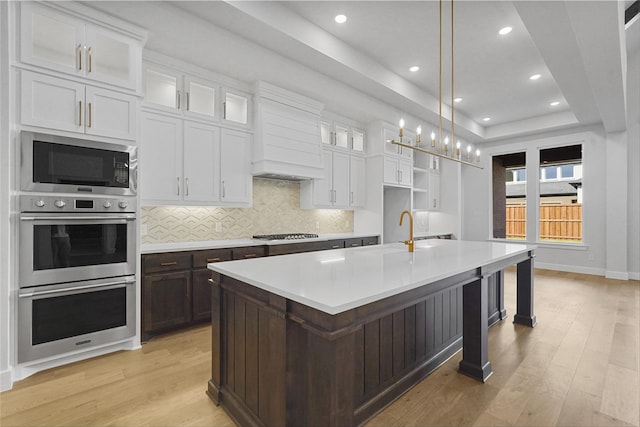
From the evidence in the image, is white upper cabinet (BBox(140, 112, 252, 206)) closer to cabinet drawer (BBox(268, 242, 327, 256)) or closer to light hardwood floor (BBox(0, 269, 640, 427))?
cabinet drawer (BBox(268, 242, 327, 256))

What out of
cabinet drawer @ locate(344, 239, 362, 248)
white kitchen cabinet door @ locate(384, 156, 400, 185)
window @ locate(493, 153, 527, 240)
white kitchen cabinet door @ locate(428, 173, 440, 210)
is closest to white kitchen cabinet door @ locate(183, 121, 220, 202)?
cabinet drawer @ locate(344, 239, 362, 248)

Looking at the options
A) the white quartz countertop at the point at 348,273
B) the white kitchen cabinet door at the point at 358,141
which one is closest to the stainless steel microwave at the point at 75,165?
the white quartz countertop at the point at 348,273

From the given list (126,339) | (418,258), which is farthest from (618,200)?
(126,339)

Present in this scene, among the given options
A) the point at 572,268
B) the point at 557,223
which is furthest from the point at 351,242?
the point at 557,223

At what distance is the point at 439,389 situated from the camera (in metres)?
2.13

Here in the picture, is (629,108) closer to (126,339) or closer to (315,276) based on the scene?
(315,276)

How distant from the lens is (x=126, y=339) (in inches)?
106

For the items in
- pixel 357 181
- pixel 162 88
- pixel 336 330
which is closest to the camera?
pixel 336 330

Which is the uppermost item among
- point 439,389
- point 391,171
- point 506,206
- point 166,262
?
point 391,171

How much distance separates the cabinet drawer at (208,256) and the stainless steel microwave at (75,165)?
86 cm

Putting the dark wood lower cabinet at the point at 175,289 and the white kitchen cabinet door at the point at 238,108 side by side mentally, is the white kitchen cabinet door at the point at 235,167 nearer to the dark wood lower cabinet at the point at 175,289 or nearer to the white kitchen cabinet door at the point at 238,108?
the white kitchen cabinet door at the point at 238,108

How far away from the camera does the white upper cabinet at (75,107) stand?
2270mm

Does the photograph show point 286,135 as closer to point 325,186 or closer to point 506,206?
point 325,186

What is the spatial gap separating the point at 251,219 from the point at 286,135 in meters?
1.23
